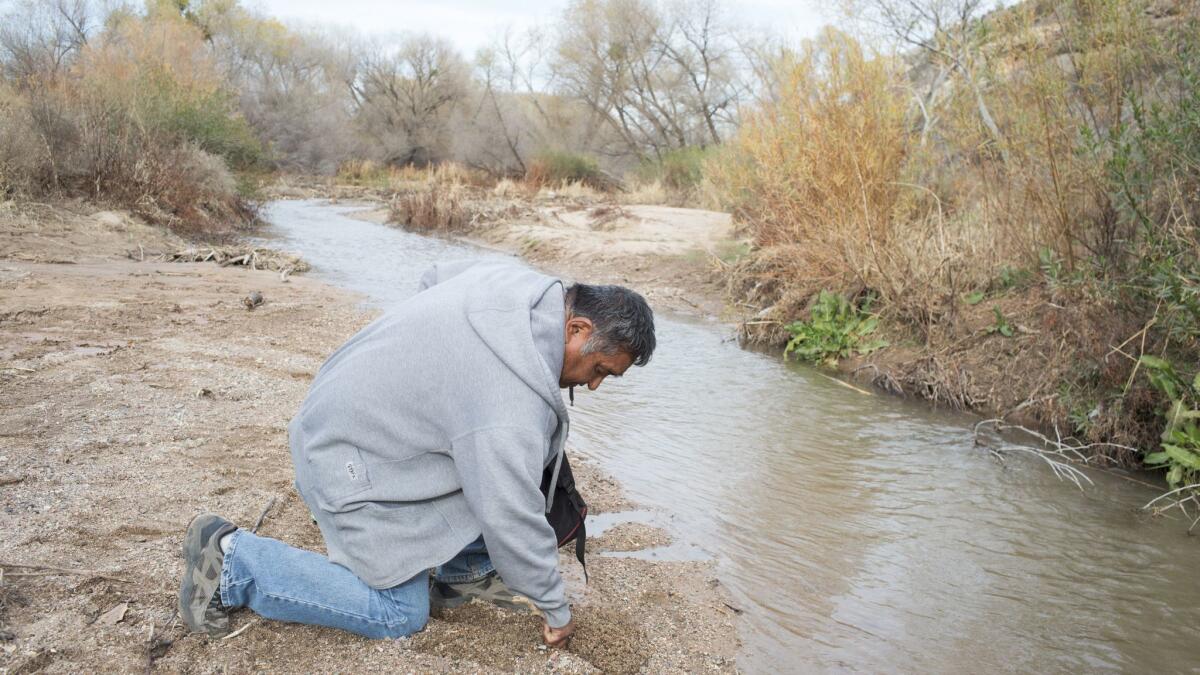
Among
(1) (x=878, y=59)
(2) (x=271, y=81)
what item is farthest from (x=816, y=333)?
(2) (x=271, y=81)

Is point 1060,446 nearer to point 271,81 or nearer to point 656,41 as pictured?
point 656,41

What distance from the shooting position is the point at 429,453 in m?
2.30

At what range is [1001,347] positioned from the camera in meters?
6.32

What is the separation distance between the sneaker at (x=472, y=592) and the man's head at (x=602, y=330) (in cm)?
80

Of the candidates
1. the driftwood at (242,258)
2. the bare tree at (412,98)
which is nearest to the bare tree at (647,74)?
the bare tree at (412,98)

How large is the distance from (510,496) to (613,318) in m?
0.55

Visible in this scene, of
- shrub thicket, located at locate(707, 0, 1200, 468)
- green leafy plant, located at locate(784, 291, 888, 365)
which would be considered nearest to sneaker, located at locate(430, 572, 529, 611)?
shrub thicket, located at locate(707, 0, 1200, 468)

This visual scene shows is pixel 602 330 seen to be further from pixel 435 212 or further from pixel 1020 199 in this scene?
pixel 435 212

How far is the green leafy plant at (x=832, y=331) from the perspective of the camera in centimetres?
741

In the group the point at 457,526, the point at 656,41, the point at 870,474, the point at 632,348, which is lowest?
the point at 870,474

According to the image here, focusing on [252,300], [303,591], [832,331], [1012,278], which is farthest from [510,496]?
[252,300]

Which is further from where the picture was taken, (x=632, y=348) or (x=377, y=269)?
(x=377, y=269)

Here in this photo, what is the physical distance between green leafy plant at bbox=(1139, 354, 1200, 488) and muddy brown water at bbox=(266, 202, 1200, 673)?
0.79ft

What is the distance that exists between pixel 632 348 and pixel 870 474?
3.07 meters
